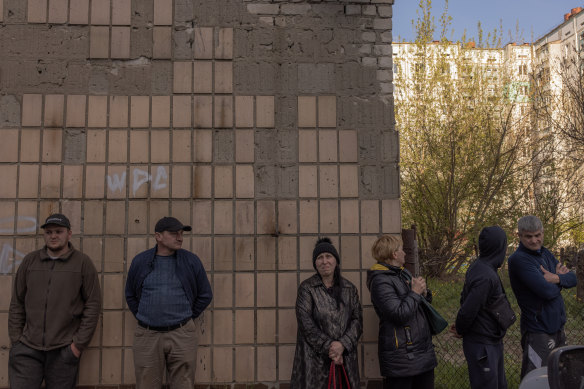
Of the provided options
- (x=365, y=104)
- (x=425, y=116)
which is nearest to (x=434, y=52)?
(x=425, y=116)

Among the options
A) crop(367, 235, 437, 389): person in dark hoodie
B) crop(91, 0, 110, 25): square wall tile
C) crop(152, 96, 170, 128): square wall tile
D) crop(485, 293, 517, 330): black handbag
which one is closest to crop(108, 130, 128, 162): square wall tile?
crop(152, 96, 170, 128): square wall tile

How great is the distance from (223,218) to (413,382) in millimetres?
2107

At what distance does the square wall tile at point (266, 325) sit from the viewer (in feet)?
14.3

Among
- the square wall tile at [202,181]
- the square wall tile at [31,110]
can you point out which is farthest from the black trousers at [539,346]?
the square wall tile at [31,110]

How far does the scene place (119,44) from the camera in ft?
15.1

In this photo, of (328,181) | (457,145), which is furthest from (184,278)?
(457,145)

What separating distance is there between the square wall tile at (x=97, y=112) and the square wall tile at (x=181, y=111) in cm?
63

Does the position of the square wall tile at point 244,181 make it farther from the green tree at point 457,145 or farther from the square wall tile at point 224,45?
the green tree at point 457,145

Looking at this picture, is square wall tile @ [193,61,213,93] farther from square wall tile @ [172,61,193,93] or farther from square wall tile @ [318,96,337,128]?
square wall tile @ [318,96,337,128]

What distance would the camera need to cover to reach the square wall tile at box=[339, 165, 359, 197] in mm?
4559

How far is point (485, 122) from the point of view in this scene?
44.3 ft

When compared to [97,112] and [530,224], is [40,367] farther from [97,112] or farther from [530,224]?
[530,224]

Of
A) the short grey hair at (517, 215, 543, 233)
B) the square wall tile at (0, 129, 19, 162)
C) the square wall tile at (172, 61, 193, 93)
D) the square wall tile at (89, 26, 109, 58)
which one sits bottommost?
the short grey hair at (517, 215, 543, 233)

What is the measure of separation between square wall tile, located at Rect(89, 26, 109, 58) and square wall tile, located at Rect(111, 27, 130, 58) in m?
0.06
